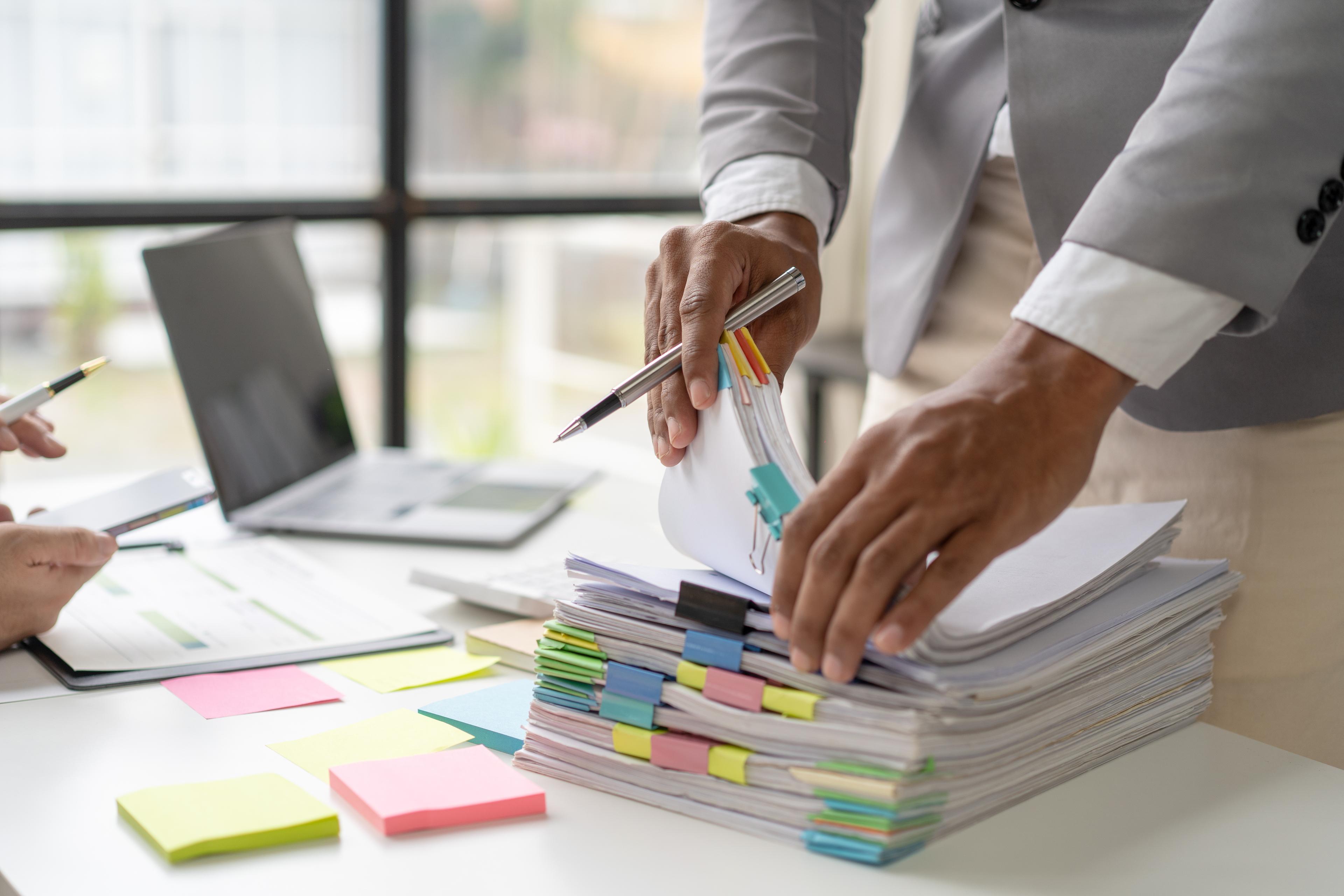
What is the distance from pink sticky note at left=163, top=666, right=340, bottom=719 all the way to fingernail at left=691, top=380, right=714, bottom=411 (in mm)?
359

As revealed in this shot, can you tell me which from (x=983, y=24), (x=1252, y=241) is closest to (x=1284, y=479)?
(x=1252, y=241)

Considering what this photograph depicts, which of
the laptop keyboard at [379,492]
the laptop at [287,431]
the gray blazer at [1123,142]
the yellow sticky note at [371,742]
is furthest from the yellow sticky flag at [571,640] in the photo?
the laptop keyboard at [379,492]

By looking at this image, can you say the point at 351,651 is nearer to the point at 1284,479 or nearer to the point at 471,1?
the point at 1284,479

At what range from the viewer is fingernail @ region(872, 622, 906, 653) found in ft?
1.91

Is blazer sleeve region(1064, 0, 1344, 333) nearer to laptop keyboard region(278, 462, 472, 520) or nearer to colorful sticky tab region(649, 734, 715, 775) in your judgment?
colorful sticky tab region(649, 734, 715, 775)

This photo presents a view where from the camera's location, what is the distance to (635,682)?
699 millimetres

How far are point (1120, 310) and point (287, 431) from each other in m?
1.10

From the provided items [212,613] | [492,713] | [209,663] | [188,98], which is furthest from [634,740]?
[188,98]

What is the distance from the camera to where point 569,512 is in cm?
149

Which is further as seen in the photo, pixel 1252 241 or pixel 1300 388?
pixel 1300 388

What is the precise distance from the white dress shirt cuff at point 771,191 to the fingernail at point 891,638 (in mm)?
522

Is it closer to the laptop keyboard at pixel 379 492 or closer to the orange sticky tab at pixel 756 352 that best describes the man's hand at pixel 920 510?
the orange sticky tab at pixel 756 352

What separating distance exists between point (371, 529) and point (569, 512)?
257 millimetres

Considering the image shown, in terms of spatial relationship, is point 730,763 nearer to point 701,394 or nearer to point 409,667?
point 701,394
